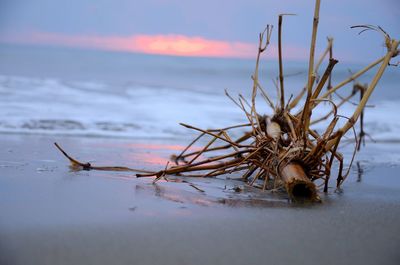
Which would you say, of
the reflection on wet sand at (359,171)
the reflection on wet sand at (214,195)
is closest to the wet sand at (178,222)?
the reflection on wet sand at (214,195)

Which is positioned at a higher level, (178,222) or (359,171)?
(359,171)

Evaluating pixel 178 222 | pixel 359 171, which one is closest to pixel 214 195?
pixel 178 222

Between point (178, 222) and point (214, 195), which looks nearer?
point (178, 222)

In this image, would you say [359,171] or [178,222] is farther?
[359,171]

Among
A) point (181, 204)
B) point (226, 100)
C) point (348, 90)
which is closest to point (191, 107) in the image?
point (226, 100)

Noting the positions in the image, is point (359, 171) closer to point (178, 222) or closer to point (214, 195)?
point (214, 195)

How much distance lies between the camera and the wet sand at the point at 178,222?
→ 1741 mm

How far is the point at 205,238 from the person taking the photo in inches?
74.8

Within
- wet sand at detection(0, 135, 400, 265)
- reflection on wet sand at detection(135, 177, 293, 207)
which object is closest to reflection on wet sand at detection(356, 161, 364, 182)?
wet sand at detection(0, 135, 400, 265)

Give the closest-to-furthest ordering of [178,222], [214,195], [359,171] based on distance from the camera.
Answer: [178,222] → [214,195] → [359,171]

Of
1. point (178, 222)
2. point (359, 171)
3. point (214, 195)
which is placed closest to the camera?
point (178, 222)

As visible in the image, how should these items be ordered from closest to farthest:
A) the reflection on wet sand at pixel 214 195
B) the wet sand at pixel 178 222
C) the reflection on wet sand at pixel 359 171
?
the wet sand at pixel 178 222
the reflection on wet sand at pixel 214 195
the reflection on wet sand at pixel 359 171

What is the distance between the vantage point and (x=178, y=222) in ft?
6.77

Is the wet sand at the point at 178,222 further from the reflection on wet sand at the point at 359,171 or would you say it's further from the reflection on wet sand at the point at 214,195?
the reflection on wet sand at the point at 359,171
